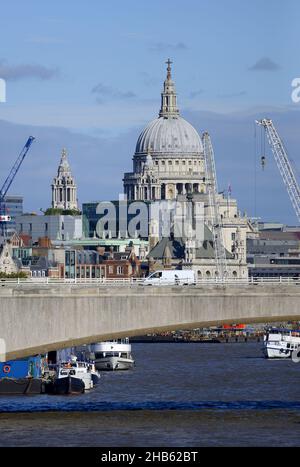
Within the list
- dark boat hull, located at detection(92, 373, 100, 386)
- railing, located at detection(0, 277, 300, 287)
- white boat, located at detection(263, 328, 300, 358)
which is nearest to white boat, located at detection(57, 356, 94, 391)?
dark boat hull, located at detection(92, 373, 100, 386)

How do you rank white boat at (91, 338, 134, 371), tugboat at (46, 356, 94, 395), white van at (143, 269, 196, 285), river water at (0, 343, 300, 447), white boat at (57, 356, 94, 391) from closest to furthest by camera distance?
river water at (0, 343, 300, 447) → white van at (143, 269, 196, 285) → tugboat at (46, 356, 94, 395) → white boat at (57, 356, 94, 391) → white boat at (91, 338, 134, 371)

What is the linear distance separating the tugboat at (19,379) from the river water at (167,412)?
181 cm

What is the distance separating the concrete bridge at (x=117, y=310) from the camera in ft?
304

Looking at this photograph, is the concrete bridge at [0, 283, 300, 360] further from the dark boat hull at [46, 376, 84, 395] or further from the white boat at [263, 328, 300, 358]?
the white boat at [263, 328, 300, 358]

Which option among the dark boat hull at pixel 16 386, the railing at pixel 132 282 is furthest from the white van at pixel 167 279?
the dark boat hull at pixel 16 386

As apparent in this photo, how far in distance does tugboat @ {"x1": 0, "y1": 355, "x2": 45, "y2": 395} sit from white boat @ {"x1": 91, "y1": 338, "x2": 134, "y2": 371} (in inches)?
1366

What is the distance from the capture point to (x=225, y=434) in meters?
83.6

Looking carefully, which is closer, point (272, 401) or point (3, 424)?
point (3, 424)

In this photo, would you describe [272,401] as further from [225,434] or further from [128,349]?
[128,349]

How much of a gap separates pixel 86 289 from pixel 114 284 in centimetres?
339

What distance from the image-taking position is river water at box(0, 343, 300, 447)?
82.4 m

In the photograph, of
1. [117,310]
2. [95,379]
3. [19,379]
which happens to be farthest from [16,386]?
[117,310]

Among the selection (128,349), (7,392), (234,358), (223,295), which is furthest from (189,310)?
(234,358)

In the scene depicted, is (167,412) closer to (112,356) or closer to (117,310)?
(117,310)
